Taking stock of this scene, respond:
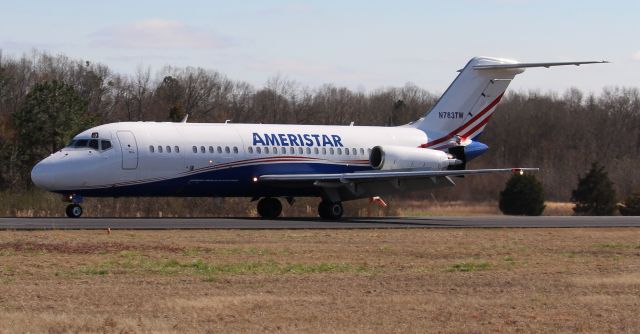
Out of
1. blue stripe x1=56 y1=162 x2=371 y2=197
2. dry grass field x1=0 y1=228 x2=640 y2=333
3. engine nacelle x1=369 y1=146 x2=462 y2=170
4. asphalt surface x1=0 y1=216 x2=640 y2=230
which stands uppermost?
engine nacelle x1=369 y1=146 x2=462 y2=170

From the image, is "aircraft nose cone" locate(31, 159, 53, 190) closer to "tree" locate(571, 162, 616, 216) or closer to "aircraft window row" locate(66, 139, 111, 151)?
"aircraft window row" locate(66, 139, 111, 151)

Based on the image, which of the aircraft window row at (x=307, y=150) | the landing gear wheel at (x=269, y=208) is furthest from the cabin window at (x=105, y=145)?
the landing gear wheel at (x=269, y=208)

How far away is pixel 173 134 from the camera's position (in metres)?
37.7

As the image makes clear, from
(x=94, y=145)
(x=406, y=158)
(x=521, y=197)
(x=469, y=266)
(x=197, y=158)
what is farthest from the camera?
(x=521, y=197)

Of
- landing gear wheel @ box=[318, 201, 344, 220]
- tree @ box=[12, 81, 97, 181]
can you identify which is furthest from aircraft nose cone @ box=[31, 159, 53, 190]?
tree @ box=[12, 81, 97, 181]

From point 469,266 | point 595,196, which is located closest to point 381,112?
point 595,196

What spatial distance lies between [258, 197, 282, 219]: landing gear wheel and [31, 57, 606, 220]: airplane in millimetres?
36

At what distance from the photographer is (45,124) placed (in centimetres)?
5284

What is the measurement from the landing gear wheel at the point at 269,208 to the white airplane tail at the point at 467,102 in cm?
673

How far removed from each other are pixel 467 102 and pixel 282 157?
872 cm

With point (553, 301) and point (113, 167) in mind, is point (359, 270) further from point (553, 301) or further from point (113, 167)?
point (113, 167)

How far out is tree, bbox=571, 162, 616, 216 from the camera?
57.5 meters

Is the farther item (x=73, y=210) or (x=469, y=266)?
(x=73, y=210)

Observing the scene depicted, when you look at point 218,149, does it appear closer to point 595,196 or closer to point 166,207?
point 166,207
